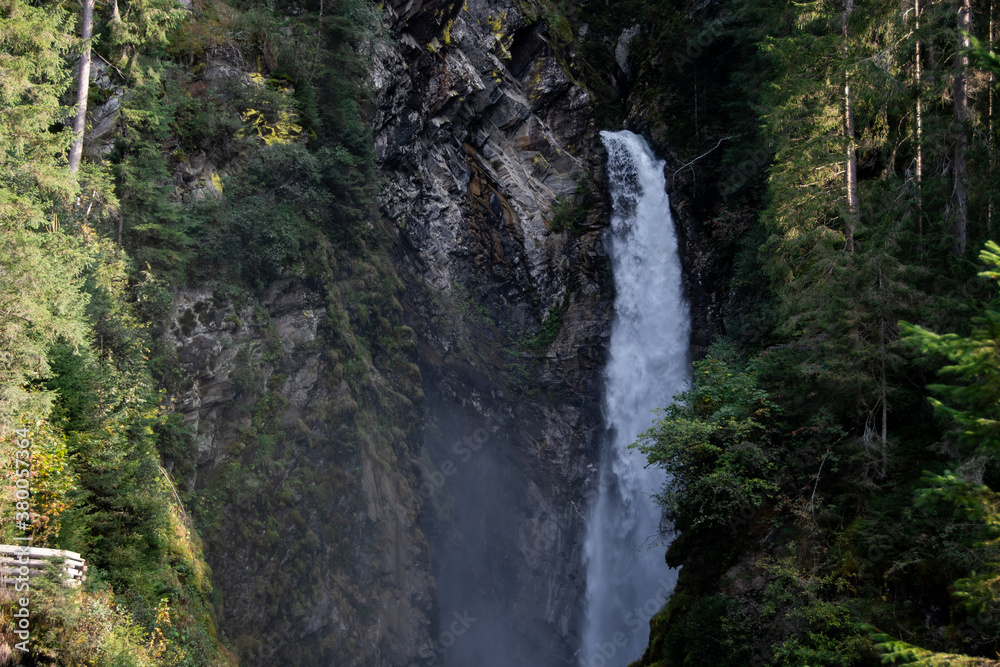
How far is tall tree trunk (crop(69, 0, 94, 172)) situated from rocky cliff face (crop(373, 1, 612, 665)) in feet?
33.7

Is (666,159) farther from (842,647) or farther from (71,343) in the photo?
(71,343)

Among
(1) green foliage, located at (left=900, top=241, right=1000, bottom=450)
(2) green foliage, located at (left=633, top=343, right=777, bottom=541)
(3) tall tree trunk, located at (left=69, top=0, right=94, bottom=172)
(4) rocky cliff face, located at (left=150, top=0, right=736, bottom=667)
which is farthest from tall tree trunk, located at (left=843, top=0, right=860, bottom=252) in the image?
(3) tall tree trunk, located at (left=69, top=0, right=94, bottom=172)

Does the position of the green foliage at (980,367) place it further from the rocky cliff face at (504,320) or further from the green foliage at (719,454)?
the rocky cliff face at (504,320)

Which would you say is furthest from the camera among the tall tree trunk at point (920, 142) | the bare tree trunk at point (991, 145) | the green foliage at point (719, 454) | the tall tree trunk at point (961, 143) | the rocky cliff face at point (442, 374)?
the rocky cliff face at point (442, 374)

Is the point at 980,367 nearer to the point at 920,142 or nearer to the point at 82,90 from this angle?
the point at 920,142

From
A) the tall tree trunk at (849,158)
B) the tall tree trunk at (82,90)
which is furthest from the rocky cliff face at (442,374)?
the tall tree trunk at (849,158)

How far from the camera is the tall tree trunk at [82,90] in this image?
34.9ft

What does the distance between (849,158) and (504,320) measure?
13.3m

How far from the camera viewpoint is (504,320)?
72.5 feet

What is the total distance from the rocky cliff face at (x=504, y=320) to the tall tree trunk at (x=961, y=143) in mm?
13791

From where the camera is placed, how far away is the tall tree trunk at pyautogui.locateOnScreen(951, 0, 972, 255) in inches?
Result: 330

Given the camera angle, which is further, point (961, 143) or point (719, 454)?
point (719, 454)

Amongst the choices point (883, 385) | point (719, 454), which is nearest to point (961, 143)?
point (883, 385)

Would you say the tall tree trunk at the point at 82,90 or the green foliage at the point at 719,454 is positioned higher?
the tall tree trunk at the point at 82,90
